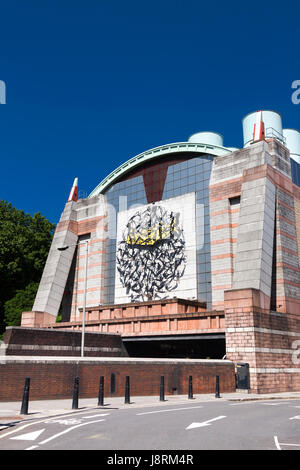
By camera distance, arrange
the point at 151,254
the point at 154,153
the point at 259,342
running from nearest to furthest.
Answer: the point at 259,342
the point at 151,254
the point at 154,153

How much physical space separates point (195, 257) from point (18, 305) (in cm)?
2271

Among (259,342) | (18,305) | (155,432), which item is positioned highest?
(18,305)

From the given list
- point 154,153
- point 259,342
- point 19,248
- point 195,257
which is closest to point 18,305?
point 19,248

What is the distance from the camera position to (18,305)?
167 ft

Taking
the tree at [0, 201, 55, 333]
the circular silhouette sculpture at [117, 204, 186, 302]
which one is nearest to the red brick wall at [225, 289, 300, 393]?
the circular silhouette sculpture at [117, 204, 186, 302]

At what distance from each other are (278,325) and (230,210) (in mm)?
12009

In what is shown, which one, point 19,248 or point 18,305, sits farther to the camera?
point 19,248

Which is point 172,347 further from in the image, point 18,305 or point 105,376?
point 18,305

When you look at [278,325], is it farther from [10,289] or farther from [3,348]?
[10,289]

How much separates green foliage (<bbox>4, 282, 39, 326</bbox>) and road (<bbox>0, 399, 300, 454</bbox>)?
Answer: 121 ft

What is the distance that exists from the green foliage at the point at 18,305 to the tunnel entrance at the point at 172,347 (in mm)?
16740

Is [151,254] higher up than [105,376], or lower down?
higher up
